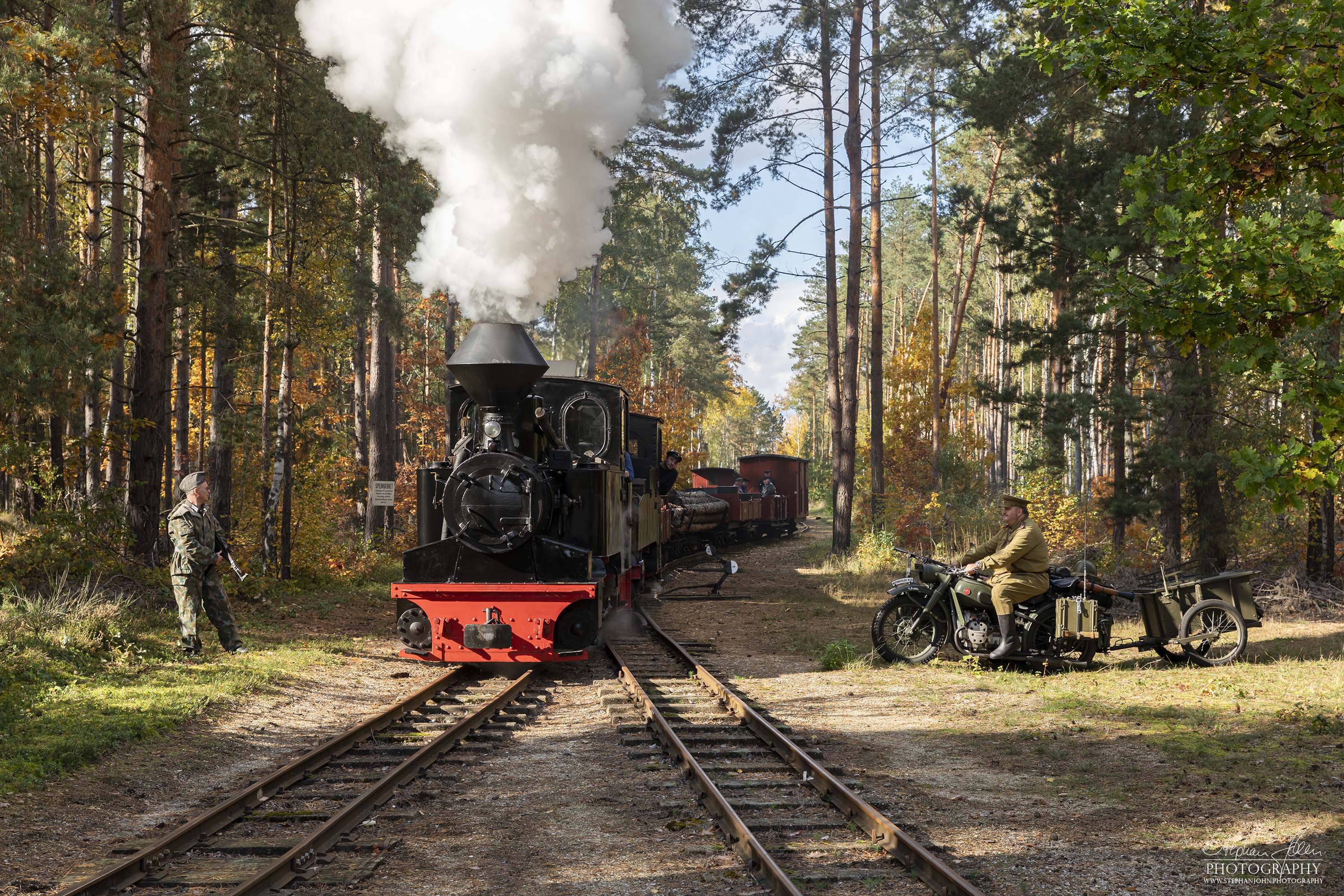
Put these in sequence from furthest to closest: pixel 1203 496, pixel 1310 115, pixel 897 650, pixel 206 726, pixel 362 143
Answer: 1. pixel 362 143
2. pixel 1203 496
3. pixel 897 650
4. pixel 206 726
5. pixel 1310 115

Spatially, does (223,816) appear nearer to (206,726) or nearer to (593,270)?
(206,726)

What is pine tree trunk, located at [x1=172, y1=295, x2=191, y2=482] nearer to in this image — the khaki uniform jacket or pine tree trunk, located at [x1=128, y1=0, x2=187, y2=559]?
pine tree trunk, located at [x1=128, y1=0, x2=187, y2=559]

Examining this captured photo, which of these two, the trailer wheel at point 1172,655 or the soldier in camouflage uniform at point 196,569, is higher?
the soldier in camouflage uniform at point 196,569

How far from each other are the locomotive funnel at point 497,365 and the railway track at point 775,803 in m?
2.82

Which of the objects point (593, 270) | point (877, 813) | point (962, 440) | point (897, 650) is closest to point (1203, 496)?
point (897, 650)

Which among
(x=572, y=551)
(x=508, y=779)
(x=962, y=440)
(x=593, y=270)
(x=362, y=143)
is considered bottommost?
(x=508, y=779)

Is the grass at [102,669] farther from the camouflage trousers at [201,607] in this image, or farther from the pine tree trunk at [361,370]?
the pine tree trunk at [361,370]

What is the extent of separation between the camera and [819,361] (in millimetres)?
75062

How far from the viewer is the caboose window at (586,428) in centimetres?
1147

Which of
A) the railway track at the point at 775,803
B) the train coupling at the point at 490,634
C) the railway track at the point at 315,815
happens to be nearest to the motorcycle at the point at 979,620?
the railway track at the point at 775,803

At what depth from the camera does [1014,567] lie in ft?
30.0

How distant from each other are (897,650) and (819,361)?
66.1m

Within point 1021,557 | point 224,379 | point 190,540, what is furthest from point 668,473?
point 224,379

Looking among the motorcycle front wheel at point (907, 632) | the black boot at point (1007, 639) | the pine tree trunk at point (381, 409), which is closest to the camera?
the black boot at point (1007, 639)
